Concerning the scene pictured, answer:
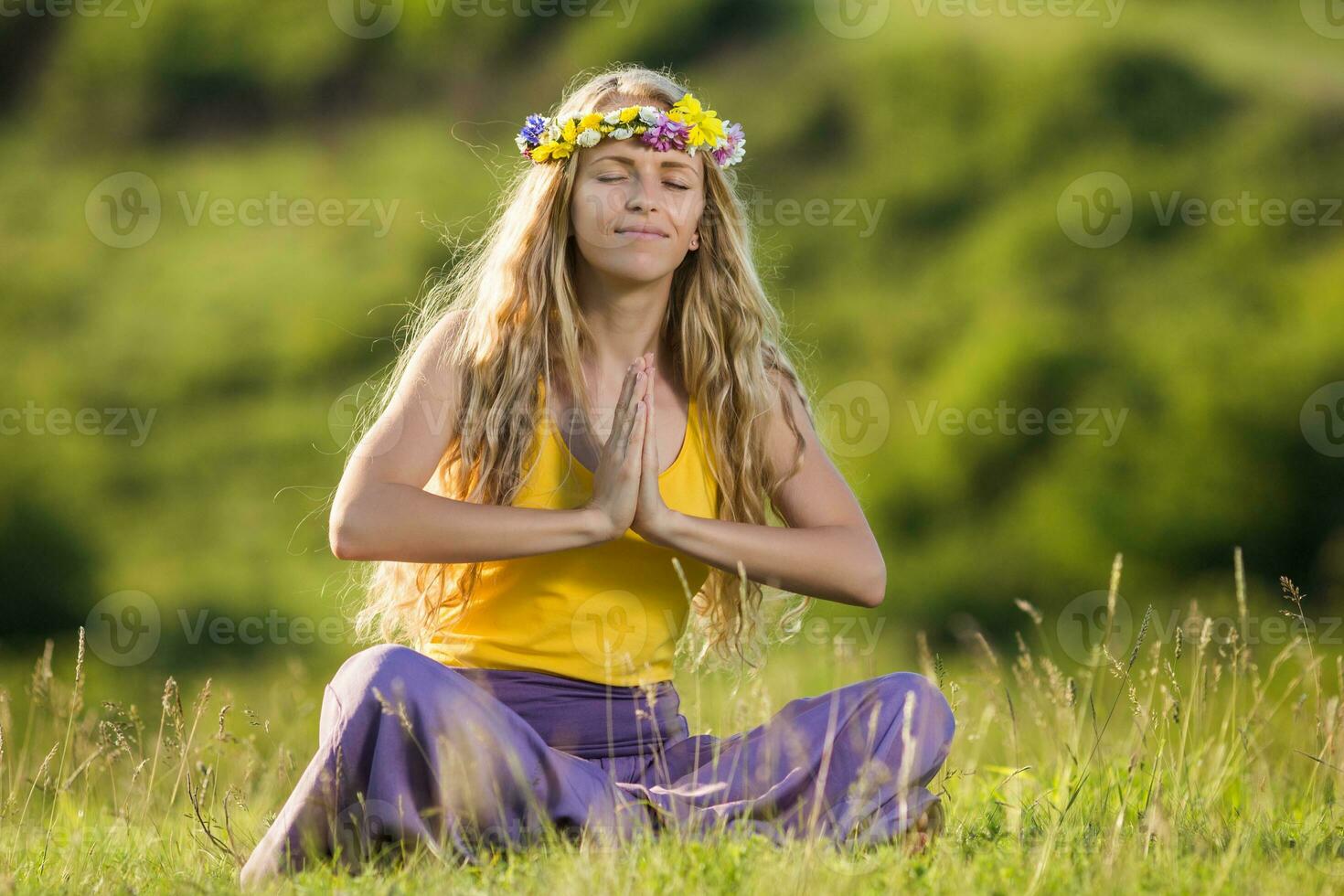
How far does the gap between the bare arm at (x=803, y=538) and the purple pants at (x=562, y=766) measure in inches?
11.4

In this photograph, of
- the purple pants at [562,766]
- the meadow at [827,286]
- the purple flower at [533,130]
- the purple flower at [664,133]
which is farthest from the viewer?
the meadow at [827,286]

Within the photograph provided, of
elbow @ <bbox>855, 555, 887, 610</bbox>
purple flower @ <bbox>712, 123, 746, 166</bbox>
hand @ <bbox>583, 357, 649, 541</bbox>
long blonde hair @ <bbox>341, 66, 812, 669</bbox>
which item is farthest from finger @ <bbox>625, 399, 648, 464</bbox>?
purple flower @ <bbox>712, 123, 746, 166</bbox>

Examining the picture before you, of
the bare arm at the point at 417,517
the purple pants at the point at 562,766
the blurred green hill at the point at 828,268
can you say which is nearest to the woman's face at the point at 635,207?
the bare arm at the point at 417,517

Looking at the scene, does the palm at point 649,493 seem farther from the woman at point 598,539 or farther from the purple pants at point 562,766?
the purple pants at point 562,766

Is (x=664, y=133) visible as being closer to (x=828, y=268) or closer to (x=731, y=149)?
(x=731, y=149)

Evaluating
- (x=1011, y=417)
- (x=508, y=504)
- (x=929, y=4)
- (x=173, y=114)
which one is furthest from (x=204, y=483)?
(x=508, y=504)

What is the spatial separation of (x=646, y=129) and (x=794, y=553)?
3.64 feet

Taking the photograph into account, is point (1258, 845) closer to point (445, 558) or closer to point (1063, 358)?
point (445, 558)

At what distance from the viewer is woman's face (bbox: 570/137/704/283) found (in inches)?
135

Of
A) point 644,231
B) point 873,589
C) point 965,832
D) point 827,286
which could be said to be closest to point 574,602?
point 873,589

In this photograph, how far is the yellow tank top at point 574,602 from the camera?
3291 millimetres

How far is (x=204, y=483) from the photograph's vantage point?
57.3 feet

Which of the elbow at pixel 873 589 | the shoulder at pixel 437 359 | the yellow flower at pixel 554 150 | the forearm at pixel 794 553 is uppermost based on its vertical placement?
the yellow flower at pixel 554 150

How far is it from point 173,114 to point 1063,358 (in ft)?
44.0
